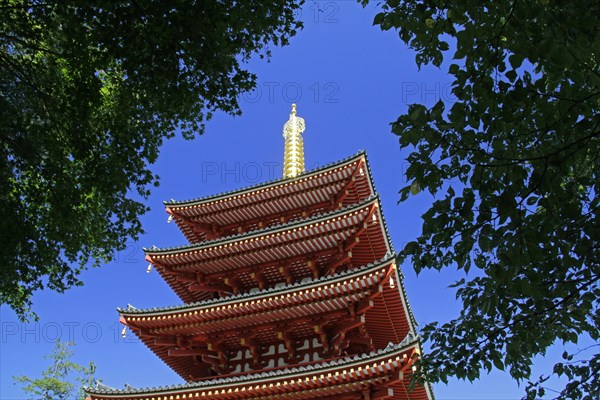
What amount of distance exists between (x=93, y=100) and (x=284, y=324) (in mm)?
8615

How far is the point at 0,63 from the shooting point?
898cm

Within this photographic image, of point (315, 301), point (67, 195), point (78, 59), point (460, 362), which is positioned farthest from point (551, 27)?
point (315, 301)

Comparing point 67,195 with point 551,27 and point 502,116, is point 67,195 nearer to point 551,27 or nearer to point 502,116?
point 502,116

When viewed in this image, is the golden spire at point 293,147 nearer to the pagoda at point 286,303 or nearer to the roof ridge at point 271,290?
the pagoda at point 286,303

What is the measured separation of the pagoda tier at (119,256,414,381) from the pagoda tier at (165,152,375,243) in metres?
4.53

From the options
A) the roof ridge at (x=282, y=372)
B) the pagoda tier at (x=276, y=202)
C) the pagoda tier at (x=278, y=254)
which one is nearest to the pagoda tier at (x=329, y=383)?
the roof ridge at (x=282, y=372)

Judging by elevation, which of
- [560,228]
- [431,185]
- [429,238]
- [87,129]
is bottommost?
[560,228]

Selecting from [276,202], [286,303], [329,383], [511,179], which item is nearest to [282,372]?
[329,383]

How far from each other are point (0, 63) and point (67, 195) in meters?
2.48

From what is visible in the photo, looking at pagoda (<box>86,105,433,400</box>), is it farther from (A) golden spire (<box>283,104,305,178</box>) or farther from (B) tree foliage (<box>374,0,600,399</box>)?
(B) tree foliage (<box>374,0,600,399</box>)

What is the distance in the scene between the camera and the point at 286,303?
14586 mm

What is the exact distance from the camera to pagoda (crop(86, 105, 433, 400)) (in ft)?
42.3

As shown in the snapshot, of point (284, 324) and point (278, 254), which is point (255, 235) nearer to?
point (278, 254)

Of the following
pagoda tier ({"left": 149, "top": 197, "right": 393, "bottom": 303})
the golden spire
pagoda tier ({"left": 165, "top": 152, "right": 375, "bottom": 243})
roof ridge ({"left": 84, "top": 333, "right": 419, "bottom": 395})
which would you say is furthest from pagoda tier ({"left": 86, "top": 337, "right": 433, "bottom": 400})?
the golden spire
